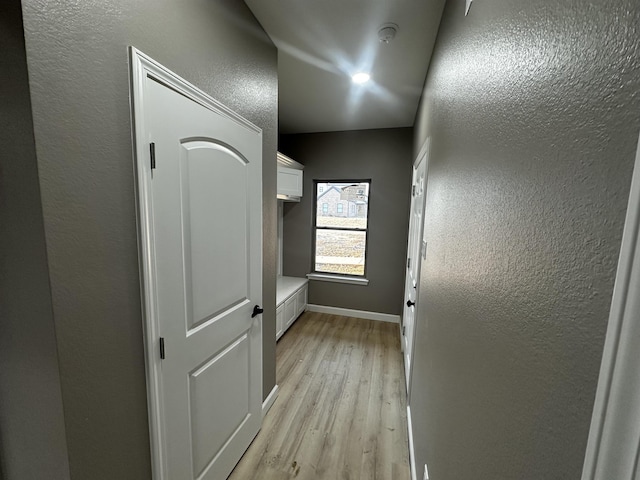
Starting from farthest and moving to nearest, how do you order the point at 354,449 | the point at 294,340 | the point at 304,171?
the point at 304,171
the point at 294,340
the point at 354,449

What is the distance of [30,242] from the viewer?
2.40ft

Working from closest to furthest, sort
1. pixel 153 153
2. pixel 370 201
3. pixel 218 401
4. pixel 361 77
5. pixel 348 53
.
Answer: pixel 153 153 < pixel 218 401 < pixel 348 53 < pixel 361 77 < pixel 370 201

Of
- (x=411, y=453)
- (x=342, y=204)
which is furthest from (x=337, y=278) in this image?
(x=411, y=453)

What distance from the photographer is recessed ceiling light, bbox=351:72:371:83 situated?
218 centimetres

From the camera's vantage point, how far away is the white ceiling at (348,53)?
4.91ft

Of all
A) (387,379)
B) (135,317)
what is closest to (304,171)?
(387,379)

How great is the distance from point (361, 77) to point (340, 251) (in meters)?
2.37

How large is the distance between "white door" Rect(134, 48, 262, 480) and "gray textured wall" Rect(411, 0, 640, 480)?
107 centimetres

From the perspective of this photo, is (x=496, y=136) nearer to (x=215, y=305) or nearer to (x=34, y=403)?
(x=215, y=305)

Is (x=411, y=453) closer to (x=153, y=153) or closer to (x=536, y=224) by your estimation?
(x=536, y=224)

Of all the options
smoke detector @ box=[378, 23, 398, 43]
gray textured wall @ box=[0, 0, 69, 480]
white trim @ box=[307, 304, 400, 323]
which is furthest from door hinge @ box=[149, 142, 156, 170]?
white trim @ box=[307, 304, 400, 323]

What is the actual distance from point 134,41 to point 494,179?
1218mm

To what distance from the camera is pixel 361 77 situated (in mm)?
2223

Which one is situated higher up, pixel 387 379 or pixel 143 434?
pixel 143 434
